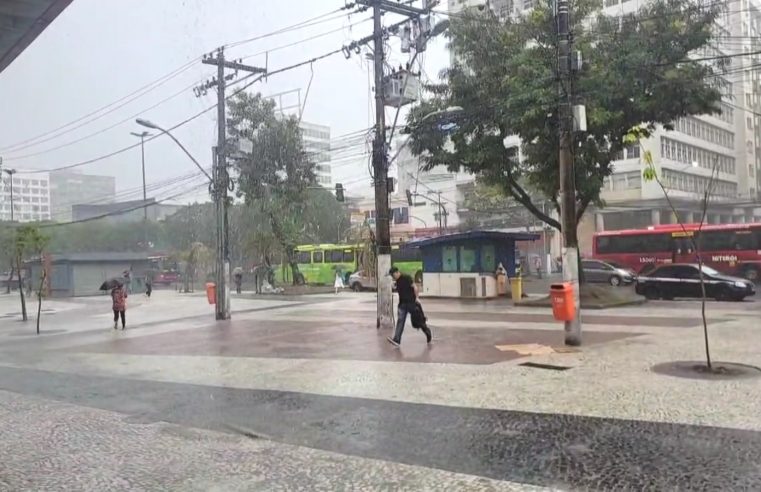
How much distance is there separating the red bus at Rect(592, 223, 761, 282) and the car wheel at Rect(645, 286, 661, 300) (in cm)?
508

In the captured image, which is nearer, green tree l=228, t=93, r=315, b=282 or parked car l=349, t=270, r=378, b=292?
green tree l=228, t=93, r=315, b=282

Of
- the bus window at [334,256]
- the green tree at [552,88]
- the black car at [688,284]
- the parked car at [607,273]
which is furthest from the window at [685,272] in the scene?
the bus window at [334,256]

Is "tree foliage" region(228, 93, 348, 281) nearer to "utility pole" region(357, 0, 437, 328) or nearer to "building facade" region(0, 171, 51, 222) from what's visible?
"utility pole" region(357, 0, 437, 328)

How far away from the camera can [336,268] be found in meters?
42.6

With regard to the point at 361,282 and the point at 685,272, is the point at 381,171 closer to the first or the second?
the point at 685,272

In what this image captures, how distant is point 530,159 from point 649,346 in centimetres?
1061

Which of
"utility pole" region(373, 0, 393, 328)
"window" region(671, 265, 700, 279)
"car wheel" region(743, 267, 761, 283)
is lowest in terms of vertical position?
"car wheel" region(743, 267, 761, 283)

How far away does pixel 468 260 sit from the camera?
2625 centimetres

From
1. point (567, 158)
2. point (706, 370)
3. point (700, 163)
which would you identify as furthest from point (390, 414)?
point (700, 163)

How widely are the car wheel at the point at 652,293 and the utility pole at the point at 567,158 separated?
12.1m

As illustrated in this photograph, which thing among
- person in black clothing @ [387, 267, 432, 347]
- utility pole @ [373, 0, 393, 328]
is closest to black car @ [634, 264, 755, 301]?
utility pole @ [373, 0, 393, 328]

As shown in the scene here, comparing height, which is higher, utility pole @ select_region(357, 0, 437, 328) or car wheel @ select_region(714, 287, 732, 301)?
utility pole @ select_region(357, 0, 437, 328)

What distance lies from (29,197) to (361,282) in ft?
126

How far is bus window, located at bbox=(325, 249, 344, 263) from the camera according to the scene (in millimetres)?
42812
